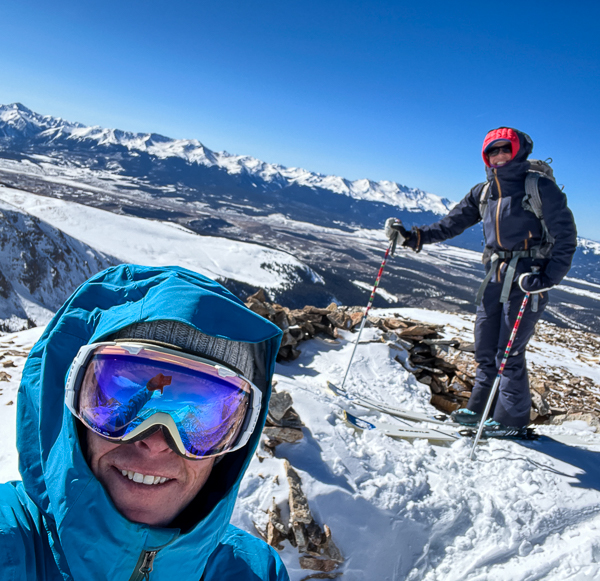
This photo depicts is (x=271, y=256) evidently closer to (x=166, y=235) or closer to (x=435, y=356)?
(x=166, y=235)

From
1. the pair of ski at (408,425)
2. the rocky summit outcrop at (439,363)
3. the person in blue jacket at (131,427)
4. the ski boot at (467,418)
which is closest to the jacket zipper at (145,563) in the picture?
the person in blue jacket at (131,427)

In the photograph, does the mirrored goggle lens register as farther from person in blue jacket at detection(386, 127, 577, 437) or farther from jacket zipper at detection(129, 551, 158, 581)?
person in blue jacket at detection(386, 127, 577, 437)

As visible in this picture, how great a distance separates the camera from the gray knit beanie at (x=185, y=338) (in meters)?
1.27

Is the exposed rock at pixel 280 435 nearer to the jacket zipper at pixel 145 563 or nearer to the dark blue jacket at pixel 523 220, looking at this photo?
the jacket zipper at pixel 145 563

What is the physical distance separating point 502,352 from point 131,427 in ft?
13.8

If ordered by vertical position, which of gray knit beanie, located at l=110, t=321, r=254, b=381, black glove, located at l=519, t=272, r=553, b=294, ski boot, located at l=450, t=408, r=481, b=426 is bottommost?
ski boot, located at l=450, t=408, r=481, b=426

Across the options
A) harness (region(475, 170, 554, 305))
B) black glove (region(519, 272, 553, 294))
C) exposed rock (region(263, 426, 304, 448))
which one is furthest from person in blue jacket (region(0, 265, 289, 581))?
harness (region(475, 170, 554, 305))

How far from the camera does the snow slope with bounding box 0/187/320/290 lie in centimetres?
5334

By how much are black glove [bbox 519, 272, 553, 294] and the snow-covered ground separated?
5.61 ft

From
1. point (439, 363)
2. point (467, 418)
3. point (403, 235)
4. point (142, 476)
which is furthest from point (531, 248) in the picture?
point (142, 476)

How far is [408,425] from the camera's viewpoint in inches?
177

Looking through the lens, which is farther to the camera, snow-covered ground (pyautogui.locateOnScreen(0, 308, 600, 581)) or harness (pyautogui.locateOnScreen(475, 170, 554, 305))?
harness (pyautogui.locateOnScreen(475, 170, 554, 305))

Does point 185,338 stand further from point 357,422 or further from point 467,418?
point 467,418

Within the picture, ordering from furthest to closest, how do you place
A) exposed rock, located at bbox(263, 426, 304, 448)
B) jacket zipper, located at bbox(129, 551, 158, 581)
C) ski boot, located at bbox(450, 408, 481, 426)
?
ski boot, located at bbox(450, 408, 481, 426) < exposed rock, located at bbox(263, 426, 304, 448) < jacket zipper, located at bbox(129, 551, 158, 581)
